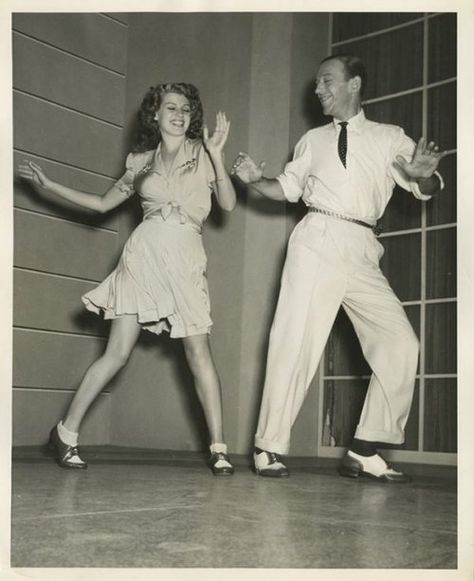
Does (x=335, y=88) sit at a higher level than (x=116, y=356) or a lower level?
higher

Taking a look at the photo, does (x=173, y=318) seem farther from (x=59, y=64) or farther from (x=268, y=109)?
(x=59, y=64)

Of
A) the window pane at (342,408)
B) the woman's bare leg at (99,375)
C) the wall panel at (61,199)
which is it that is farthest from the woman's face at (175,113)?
the window pane at (342,408)

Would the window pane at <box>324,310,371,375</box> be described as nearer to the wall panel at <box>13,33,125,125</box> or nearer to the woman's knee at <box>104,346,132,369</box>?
the woman's knee at <box>104,346,132,369</box>

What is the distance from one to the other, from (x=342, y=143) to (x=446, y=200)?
80 cm

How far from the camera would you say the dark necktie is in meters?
2.49

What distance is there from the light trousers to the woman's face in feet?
1.78

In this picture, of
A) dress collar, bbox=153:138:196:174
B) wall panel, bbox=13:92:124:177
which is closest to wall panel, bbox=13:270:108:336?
wall panel, bbox=13:92:124:177

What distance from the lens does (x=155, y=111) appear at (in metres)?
2.67

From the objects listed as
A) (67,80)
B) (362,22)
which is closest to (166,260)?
(67,80)

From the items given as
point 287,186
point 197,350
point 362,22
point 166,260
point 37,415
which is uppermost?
point 362,22

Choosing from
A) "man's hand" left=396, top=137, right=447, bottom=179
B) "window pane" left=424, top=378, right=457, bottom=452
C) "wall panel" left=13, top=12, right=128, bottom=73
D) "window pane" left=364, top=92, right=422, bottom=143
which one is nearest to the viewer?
"man's hand" left=396, top=137, right=447, bottom=179

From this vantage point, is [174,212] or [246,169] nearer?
[246,169]

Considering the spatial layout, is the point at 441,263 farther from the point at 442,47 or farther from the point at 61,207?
the point at 61,207

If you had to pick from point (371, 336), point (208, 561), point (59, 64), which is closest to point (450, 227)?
point (371, 336)
